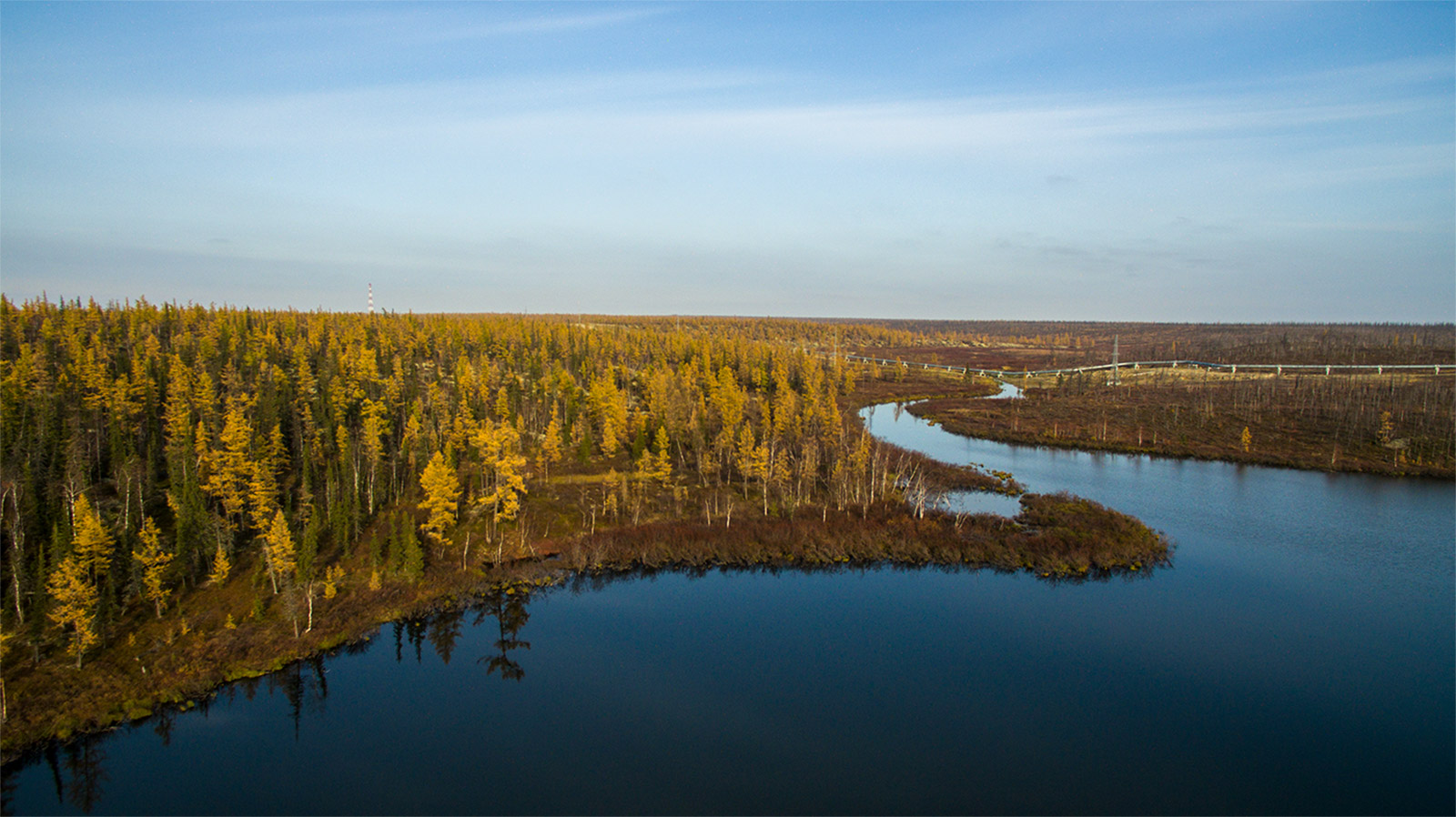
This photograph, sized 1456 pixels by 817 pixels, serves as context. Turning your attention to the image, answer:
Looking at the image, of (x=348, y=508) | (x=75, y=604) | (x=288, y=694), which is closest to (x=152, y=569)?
(x=75, y=604)

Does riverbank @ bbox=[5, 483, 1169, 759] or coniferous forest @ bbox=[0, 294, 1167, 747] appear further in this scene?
coniferous forest @ bbox=[0, 294, 1167, 747]

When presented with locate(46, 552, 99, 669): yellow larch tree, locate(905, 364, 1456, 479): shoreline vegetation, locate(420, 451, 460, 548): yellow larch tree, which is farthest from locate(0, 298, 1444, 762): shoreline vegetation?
locate(905, 364, 1456, 479): shoreline vegetation

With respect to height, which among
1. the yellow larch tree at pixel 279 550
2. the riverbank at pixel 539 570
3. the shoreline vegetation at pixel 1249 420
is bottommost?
the riverbank at pixel 539 570

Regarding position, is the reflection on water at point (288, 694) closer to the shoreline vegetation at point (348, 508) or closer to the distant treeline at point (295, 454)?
the shoreline vegetation at point (348, 508)

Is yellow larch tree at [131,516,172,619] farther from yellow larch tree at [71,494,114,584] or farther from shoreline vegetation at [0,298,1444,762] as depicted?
yellow larch tree at [71,494,114,584]

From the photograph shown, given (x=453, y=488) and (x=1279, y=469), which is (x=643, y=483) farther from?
(x=1279, y=469)

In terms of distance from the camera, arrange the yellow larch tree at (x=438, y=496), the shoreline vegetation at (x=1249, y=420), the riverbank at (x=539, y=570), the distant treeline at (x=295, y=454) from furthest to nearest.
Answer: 1. the shoreline vegetation at (x=1249, y=420)
2. the yellow larch tree at (x=438, y=496)
3. the distant treeline at (x=295, y=454)
4. the riverbank at (x=539, y=570)

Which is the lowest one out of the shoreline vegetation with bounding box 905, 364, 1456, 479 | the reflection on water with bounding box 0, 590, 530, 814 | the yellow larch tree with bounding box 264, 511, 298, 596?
the reflection on water with bounding box 0, 590, 530, 814

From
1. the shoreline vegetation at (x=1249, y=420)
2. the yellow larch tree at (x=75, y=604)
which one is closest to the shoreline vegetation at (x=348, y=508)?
the yellow larch tree at (x=75, y=604)

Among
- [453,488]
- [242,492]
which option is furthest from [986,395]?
[242,492]
